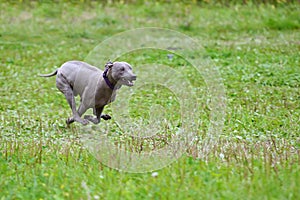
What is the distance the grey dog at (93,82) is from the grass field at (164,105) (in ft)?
1.67

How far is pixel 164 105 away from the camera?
1070cm

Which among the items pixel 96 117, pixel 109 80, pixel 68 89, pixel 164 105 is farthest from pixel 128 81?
pixel 164 105

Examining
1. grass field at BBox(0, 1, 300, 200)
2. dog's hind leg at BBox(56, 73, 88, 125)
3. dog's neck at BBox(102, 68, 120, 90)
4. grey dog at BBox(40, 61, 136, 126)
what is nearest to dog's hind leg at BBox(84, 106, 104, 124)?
grey dog at BBox(40, 61, 136, 126)

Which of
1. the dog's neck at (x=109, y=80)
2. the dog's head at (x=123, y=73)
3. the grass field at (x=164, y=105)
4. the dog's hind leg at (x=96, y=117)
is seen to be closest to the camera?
the grass field at (x=164, y=105)

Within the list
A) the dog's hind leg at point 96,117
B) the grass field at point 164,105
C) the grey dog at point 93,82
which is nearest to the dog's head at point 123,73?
the grey dog at point 93,82

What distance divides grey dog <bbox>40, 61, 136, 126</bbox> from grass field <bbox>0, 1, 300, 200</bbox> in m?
0.51

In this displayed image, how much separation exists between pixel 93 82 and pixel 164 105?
3117mm

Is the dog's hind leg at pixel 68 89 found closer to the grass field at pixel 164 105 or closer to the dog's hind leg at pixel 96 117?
the dog's hind leg at pixel 96 117

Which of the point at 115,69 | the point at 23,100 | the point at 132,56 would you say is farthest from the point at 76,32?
the point at 115,69

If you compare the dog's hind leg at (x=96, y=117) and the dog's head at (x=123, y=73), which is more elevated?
the dog's head at (x=123, y=73)

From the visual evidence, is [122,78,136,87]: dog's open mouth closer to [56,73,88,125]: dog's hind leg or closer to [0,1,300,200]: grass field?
[0,1,300,200]: grass field

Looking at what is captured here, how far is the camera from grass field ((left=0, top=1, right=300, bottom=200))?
5.55 metres

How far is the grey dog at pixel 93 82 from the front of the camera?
23.8ft

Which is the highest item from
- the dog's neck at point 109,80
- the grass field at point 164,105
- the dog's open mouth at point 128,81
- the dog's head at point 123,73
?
the dog's head at point 123,73
